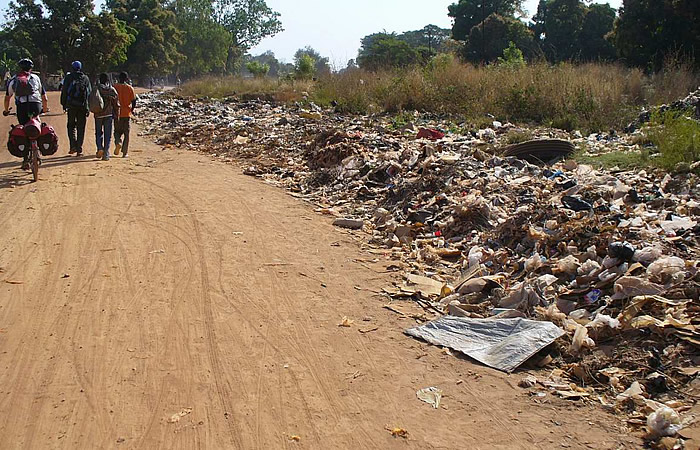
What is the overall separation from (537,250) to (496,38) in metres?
30.8

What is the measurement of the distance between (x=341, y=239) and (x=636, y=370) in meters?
3.44

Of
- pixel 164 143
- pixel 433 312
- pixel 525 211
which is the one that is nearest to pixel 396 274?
pixel 433 312

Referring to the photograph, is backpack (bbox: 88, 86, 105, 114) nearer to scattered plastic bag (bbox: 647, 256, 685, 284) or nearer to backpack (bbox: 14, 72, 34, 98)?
backpack (bbox: 14, 72, 34, 98)

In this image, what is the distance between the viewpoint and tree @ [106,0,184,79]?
49.0 metres

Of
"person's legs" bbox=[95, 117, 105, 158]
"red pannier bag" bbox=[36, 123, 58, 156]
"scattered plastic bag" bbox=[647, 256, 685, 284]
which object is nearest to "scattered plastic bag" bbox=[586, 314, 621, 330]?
"scattered plastic bag" bbox=[647, 256, 685, 284]

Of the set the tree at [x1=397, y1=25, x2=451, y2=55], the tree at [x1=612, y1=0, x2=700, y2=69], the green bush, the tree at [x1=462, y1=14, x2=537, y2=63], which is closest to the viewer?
the green bush

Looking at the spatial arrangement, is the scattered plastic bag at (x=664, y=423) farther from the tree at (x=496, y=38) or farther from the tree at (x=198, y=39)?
the tree at (x=198, y=39)

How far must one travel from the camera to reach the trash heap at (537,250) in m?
3.50

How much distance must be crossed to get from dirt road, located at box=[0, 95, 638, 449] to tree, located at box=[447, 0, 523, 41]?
34.5m

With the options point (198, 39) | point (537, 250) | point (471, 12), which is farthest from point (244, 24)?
point (537, 250)

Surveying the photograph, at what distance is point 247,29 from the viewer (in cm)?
7438

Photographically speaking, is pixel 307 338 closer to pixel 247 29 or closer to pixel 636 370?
pixel 636 370

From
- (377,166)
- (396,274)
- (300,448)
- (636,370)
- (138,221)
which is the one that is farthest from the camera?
(377,166)

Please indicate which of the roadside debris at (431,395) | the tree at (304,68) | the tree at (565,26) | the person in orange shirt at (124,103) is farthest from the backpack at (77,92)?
the tree at (565,26)
